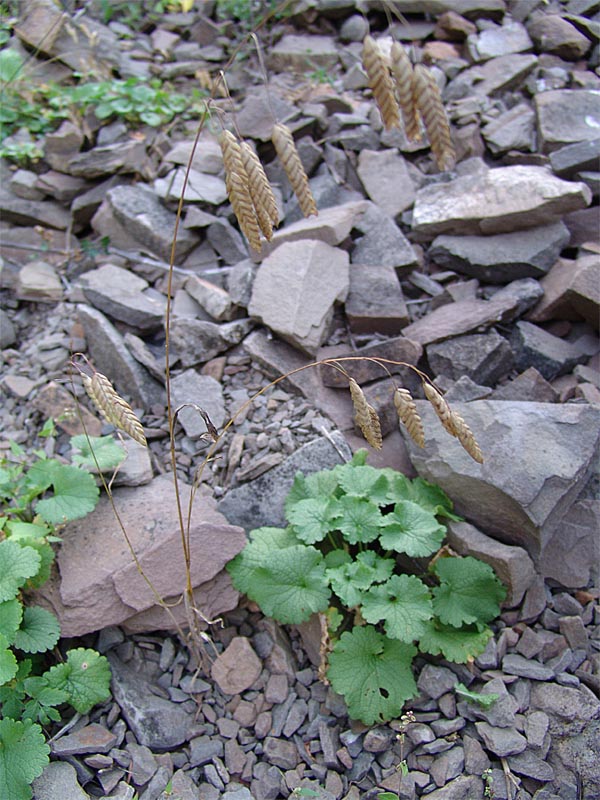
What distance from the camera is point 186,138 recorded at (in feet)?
13.6

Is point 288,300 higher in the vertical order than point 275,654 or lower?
higher

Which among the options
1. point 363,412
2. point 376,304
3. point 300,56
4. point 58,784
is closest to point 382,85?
point 363,412

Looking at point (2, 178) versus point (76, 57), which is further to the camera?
point (76, 57)

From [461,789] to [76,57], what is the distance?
14.5 ft

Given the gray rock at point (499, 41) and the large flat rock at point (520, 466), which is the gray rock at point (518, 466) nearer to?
the large flat rock at point (520, 466)

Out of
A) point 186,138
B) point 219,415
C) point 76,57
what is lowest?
point 219,415

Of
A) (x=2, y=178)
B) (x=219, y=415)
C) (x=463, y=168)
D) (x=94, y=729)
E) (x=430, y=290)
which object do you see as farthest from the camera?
(x=2, y=178)

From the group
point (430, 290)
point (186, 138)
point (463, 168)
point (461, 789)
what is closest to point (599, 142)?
point (463, 168)

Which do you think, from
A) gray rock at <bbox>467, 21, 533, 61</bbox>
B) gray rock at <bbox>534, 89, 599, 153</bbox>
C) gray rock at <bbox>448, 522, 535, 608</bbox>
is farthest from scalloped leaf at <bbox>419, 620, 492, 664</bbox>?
gray rock at <bbox>467, 21, 533, 61</bbox>

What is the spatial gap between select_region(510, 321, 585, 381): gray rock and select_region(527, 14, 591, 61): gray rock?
7.19ft

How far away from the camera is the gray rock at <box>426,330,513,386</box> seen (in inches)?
121

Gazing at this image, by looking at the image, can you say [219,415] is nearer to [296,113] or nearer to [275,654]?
[275,654]

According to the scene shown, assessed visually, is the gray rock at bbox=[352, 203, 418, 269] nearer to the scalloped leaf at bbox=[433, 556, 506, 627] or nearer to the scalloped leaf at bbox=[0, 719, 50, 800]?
the scalloped leaf at bbox=[433, 556, 506, 627]

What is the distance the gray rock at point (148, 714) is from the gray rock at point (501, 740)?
3.21 feet
